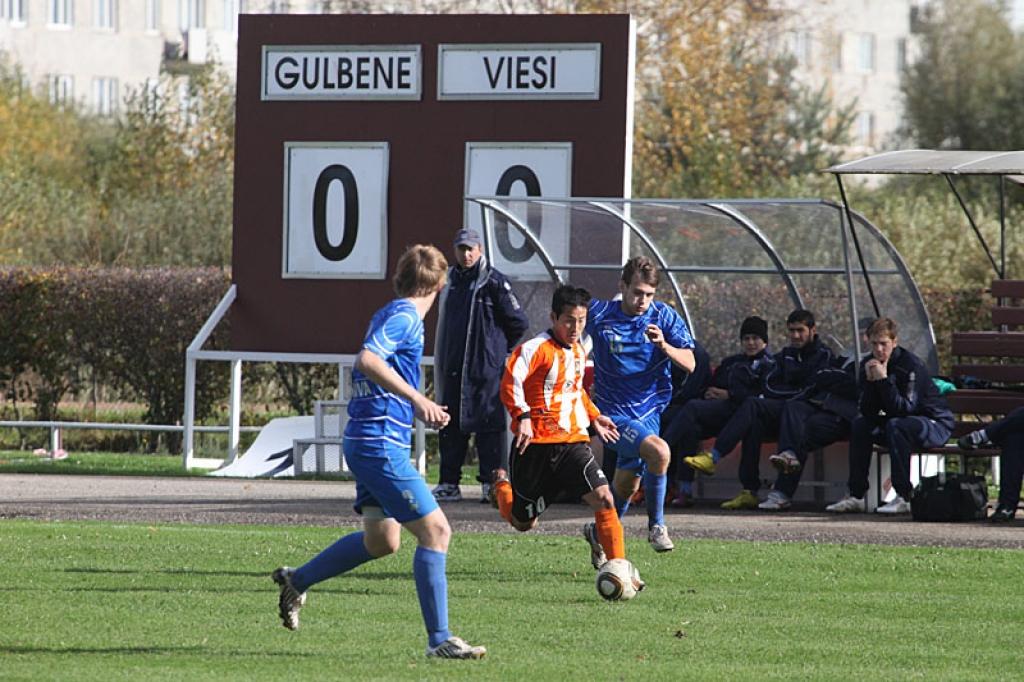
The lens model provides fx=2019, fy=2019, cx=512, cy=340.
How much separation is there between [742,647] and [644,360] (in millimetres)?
3152

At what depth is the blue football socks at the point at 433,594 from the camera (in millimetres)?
8398

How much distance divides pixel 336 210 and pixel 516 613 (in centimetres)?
997

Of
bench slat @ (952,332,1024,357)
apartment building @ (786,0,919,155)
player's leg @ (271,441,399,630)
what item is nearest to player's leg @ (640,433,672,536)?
player's leg @ (271,441,399,630)

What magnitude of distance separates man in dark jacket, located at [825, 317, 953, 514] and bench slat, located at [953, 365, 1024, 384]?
111 centimetres

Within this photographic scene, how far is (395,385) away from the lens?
27.1 ft

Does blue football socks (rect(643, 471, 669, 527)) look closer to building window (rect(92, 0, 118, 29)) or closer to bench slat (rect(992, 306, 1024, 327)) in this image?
bench slat (rect(992, 306, 1024, 327))

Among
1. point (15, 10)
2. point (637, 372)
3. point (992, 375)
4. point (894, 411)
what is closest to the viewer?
point (637, 372)

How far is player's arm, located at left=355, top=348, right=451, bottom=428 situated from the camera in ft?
27.0

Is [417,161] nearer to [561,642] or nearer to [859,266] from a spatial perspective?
[859,266]

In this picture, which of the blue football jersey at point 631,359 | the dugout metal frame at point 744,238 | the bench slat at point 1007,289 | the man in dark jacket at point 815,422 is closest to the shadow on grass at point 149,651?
the blue football jersey at point 631,359

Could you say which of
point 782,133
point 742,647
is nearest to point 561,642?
point 742,647

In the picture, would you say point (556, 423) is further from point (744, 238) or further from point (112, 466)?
point (112, 466)

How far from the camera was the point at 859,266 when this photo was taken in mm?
16531

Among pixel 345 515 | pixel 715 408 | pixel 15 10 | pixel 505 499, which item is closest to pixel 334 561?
pixel 505 499
